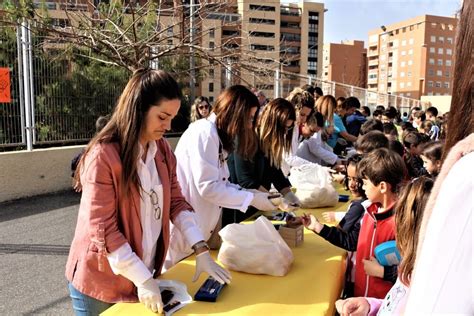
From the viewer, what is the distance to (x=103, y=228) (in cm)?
148

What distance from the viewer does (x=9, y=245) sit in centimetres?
432

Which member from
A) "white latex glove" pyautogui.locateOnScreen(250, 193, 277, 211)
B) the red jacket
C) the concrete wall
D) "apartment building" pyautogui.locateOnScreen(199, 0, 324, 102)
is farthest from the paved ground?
"apartment building" pyautogui.locateOnScreen(199, 0, 324, 102)

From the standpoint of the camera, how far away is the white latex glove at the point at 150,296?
1.52 meters

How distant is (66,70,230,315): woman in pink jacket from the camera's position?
58.9 inches

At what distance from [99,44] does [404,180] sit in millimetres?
4610

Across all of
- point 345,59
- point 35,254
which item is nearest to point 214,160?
point 35,254

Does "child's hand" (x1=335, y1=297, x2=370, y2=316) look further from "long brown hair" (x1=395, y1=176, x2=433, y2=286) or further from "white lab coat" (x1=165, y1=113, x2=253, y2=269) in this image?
"white lab coat" (x1=165, y1=113, x2=253, y2=269)

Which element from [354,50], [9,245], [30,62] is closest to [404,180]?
[9,245]

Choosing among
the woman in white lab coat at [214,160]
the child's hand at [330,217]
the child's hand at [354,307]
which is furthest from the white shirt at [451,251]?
the child's hand at [330,217]

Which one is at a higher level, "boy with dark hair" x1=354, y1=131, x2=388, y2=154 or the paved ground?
"boy with dark hair" x1=354, y1=131, x2=388, y2=154

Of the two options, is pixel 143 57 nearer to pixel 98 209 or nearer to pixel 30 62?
pixel 30 62

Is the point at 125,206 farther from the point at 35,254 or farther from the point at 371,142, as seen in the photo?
the point at 35,254

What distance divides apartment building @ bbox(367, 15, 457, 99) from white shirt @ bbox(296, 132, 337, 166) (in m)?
73.2

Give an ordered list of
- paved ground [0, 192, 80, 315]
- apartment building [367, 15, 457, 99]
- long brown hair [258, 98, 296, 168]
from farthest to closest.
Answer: apartment building [367, 15, 457, 99]
long brown hair [258, 98, 296, 168]
paved ground [0, 192, 80, 315]
